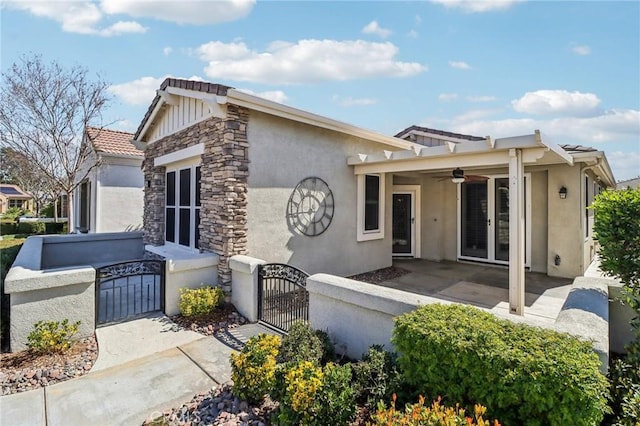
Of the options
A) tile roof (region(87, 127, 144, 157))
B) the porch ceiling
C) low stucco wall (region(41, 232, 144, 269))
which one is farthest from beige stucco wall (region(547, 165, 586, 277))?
tile roof (region(87, 127, 144, 157))

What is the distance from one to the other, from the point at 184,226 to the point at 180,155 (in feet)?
6.39

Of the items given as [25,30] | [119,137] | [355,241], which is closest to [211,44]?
[25,30]

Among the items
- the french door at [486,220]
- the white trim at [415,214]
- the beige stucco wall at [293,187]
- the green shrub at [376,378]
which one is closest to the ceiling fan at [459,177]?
the french door at [486,220]

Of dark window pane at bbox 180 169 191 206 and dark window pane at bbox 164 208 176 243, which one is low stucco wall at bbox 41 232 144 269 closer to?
dark window pane at bbox 164 208 176 243

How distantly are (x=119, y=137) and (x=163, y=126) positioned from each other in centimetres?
760

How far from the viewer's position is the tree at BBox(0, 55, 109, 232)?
14.2 m

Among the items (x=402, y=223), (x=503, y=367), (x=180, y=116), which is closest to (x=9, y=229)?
(x=180, y=116)

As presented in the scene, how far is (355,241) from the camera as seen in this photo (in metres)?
9.51

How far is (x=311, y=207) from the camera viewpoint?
8273 millimetres

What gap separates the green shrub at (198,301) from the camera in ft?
19.9

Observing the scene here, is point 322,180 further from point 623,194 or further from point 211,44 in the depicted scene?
point 623,194

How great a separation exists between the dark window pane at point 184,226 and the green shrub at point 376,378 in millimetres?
6565

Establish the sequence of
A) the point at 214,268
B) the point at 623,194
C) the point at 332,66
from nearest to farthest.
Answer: the point at 623,194, the point at 214,268, the point at 332,66

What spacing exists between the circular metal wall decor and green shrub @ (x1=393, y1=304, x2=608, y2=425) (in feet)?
16.0
